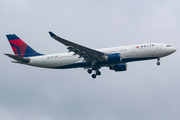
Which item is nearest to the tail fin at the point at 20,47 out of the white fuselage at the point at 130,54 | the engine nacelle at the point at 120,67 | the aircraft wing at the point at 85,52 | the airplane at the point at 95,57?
the airplane at the point at 95,57

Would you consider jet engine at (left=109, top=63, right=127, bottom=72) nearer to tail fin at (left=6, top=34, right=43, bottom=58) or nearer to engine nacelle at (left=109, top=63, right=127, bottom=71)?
engine nacelle at (left=109, top=63, right=127, bottom=71)

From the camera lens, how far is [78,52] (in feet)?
140

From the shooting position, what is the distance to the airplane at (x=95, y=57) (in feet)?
139

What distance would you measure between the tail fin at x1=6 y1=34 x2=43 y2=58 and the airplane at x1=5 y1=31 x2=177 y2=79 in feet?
1.01

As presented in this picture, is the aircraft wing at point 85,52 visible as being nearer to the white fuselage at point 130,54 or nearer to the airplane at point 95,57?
the airplane at point 95,57

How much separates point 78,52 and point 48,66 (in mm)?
6874

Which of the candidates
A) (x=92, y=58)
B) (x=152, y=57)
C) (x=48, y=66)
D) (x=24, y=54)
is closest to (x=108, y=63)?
(x=92, y=58)

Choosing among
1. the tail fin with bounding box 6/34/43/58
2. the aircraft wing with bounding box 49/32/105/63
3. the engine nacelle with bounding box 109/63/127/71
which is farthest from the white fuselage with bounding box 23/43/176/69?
the tail fin with bounding box 6/34/43/58

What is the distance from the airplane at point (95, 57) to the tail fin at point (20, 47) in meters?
0.31

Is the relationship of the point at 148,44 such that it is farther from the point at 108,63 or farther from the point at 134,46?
the point at 108,63

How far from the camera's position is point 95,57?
43344 mm

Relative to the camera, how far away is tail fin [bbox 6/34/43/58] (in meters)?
48.8

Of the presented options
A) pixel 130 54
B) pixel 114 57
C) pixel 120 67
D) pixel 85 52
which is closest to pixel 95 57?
pixel 85 52

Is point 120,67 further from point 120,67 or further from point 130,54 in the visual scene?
point 130,54
